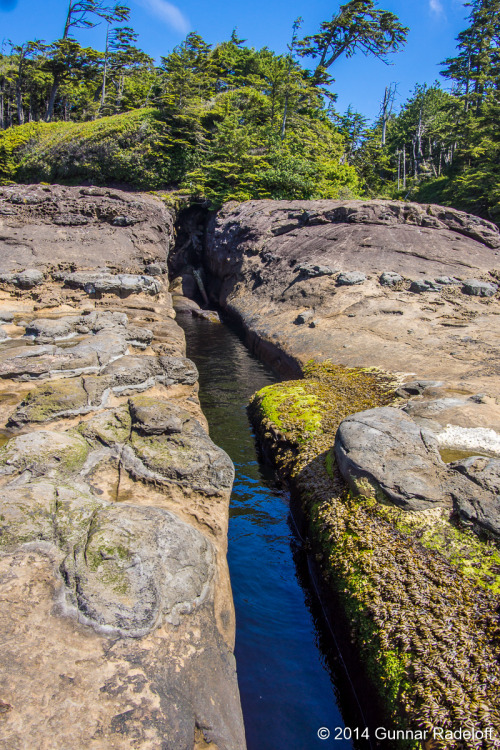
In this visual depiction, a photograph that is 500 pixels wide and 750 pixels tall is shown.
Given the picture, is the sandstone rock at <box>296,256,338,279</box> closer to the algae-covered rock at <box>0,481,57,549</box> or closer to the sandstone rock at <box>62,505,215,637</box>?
the sandstone rock at <box>62,505,215,637</box>

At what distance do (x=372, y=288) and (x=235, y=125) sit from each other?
703 inches

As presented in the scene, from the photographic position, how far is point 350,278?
1761cm

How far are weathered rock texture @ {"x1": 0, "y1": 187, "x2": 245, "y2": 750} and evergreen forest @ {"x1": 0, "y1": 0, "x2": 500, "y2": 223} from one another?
22303mm

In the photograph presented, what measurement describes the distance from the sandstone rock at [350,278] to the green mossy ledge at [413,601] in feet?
38.1

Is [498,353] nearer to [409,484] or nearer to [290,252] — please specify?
[409,484]

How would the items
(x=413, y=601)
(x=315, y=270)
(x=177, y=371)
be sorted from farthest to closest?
1. (x=315, y=270)
2. (x=177, y=371)
3. (x=413, y=601)

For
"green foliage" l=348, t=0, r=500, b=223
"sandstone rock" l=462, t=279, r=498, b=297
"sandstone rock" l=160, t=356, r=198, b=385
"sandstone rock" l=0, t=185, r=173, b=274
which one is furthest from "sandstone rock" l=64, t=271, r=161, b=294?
"green foliage" l=348, t=0, r=500, b=223

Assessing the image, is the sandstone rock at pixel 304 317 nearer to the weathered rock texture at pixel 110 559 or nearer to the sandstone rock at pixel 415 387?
the sandstone rock at pixel 415 387

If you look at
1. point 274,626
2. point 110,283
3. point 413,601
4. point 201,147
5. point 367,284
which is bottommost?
point 274,626

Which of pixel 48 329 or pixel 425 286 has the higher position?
pixel 425 286

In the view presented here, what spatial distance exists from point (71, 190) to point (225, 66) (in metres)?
28.3

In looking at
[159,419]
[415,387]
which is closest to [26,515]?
[159,419]

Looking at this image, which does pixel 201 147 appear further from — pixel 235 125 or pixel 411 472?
pixel 411 472

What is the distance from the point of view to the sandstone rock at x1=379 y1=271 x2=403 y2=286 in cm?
1728
